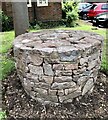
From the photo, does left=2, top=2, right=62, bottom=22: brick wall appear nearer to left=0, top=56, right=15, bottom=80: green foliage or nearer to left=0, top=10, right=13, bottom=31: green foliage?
left=0, top=10, right=13, bottom=31: green foliage

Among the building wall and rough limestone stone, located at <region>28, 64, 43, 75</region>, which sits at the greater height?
the building wall

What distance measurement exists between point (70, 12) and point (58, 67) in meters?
10.2

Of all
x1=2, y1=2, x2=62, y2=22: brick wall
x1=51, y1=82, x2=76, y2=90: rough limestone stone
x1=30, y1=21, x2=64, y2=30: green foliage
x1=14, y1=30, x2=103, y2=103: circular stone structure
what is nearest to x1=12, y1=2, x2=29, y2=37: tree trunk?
x1=14, y1=30, x2=103, y2=103: circular stone structure

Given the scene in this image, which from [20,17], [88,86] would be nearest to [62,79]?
[88,86]

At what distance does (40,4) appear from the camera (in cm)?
1405

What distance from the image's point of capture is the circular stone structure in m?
4.07

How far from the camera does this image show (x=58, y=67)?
409cm

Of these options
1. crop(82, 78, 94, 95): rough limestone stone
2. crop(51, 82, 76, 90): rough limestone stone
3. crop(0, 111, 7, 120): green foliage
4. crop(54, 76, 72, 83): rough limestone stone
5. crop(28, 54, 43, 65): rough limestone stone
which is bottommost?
crop(0, 111, 7, 120): green foliage

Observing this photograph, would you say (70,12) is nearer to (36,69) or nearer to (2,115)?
(36,69)

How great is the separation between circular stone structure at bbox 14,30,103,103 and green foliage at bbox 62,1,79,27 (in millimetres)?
9286

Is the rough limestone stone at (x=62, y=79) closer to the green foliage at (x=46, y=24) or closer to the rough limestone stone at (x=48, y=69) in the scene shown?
the rough limestone stone at (x=48, y=69)

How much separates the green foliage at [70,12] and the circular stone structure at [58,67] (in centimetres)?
929

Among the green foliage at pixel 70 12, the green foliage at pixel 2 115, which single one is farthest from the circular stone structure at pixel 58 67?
the green foliage at pixel 70 12

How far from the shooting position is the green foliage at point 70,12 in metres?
13.7
